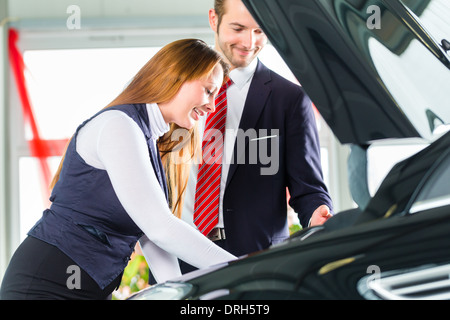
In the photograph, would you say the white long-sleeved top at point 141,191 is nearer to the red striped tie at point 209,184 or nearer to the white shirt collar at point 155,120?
the white shirt collar at point 155,120

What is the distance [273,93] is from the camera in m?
1.71

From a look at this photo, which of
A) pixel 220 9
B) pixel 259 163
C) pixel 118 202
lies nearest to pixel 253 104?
pixel 259 163

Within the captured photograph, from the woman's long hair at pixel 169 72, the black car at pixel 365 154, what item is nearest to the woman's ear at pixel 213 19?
Answer: the woman's long hair at pixel 169 72

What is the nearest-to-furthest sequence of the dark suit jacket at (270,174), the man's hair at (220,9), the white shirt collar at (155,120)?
1. the white shirt collar at (155,120)
2. the dark suit jacket at (270,174)
3. the man's hair at (220,9)

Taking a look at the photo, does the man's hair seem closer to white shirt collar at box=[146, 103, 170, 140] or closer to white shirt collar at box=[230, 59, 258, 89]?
white shirt collar at box=[230, 59, 258, 89]

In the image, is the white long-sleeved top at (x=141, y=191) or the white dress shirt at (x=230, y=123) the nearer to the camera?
the white long-sleeved top at (x=141, y=191)

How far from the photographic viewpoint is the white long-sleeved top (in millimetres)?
975

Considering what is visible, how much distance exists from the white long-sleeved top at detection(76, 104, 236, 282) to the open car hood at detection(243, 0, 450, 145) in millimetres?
333

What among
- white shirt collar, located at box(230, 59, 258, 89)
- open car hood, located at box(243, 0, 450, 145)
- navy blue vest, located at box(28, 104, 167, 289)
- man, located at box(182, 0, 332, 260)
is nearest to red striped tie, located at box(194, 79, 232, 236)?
man, located at box(182, 0, 332, 260)

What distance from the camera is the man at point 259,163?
5.29 ft

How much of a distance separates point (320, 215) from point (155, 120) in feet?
1.63

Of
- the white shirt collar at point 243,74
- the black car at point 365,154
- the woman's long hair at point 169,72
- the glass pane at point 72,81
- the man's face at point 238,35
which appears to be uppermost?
the glass pane at point 72,81

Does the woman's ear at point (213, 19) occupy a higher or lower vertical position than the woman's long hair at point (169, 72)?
higher

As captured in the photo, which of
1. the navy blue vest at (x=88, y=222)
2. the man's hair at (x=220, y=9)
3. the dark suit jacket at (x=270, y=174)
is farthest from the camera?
the man's hair at (x=220, y=9)
